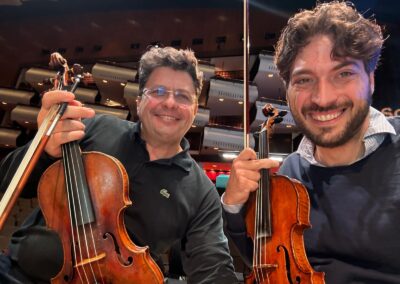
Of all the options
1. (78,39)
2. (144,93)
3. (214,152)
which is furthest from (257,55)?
(144,93)

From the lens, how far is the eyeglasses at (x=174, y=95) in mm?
1916

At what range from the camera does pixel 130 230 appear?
1.68 meters

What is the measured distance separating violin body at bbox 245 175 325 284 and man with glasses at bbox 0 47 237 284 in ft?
1.49

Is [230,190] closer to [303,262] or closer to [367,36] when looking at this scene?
[303,262]

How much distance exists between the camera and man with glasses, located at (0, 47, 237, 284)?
148 centimetres

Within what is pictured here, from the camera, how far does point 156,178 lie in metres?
1.79

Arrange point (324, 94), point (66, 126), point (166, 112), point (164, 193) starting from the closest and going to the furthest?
point (324, 94) < point (66, 126) < point (164, 193) < point (166, 112)

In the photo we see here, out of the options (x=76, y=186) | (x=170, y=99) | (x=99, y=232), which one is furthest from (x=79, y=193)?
(x=170, y=99)

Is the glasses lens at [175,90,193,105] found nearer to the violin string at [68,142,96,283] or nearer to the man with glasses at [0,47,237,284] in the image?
the man with glasses at [0,47,237,284]

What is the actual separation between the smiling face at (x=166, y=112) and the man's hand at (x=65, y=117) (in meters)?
0.46

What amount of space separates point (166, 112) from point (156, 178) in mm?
359

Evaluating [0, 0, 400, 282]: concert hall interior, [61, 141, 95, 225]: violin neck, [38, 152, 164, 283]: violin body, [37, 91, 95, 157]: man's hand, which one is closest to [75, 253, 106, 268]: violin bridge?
[38, 152, 164, 283]: violin body

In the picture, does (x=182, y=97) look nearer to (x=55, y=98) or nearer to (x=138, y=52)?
(x=55, y=98)

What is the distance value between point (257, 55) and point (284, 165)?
1067cm
